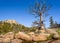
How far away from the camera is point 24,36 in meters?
17.0

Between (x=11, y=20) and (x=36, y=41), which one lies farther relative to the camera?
(x=11, y=20)

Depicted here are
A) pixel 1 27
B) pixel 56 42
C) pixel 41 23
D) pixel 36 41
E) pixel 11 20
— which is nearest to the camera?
pixel 56 42

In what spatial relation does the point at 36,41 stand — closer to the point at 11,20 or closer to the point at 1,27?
the point at 1,27

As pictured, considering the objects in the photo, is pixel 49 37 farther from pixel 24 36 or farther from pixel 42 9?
pixel 42 9

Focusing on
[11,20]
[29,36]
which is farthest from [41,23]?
[11,20]

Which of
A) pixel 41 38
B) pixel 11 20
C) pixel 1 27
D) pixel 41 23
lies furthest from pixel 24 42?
pixel 11 20

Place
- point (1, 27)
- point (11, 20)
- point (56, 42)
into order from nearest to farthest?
point (56, 42), point (1, 27), point (11, 20)

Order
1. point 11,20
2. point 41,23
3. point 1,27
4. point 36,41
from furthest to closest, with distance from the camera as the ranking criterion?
point 11,20, point 1,27, point 41,23, point 36,41

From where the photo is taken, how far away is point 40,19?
2297cm

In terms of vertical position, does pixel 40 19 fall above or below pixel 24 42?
above

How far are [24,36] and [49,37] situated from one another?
8.31 feet

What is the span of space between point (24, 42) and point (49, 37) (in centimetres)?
248

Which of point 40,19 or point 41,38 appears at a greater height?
point 40,19

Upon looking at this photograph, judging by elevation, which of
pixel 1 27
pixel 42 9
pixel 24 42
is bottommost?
pixel 24 42
